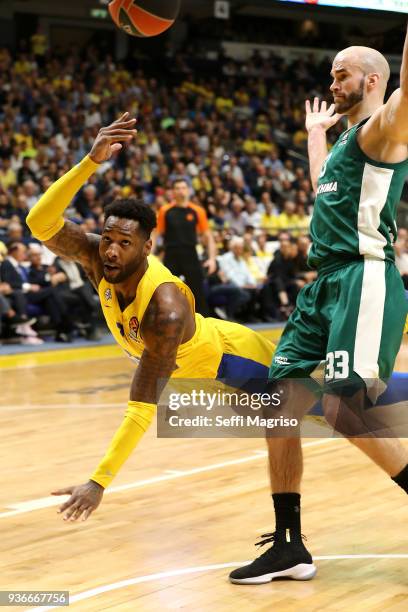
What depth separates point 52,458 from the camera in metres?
5.64

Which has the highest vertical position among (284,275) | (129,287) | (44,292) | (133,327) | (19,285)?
(129,287)

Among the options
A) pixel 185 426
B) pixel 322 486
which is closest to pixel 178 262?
pixel 185 426

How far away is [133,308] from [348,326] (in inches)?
32.0

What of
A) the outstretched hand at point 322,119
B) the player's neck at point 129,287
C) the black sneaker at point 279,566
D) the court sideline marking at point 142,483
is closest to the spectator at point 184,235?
the court sideline marking at point 142,483

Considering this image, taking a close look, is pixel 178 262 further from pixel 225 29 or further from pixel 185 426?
pixel 225 29

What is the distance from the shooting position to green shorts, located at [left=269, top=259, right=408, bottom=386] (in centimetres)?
335

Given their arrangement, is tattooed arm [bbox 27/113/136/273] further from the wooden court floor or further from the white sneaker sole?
the white sneaker sole

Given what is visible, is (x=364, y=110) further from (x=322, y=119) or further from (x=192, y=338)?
(x=192, y=338)

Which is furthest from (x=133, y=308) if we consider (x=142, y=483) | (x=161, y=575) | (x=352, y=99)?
(x=142, y=483)

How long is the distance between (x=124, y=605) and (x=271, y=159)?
16.0 metres

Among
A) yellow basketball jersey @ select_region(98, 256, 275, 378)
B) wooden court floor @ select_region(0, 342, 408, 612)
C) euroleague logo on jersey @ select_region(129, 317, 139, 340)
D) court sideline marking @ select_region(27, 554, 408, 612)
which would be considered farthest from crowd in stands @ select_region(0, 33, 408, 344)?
court sideline marking @ select_region(27, 554, 408, 612)

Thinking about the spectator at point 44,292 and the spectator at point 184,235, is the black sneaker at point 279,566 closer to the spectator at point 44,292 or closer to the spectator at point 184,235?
the spectator at point 184,235

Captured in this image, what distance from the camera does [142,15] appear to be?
18.5 feet

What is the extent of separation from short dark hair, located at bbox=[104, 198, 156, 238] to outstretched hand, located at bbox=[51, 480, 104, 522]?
0.99 m
